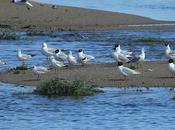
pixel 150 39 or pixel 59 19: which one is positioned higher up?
pixel 59 19

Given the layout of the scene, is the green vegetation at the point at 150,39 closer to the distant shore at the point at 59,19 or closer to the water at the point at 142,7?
the distant shore at the point at 59,19

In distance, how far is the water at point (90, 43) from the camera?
30.5 meters

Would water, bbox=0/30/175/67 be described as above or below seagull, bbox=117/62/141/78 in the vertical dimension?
above

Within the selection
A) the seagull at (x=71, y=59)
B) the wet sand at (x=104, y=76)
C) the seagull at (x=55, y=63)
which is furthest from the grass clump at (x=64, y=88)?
the seagull at (x=71, y=59)

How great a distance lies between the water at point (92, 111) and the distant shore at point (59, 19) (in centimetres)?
1967

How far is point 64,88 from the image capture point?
21.9 meters

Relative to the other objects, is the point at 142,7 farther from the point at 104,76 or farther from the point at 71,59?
the point at 104,76

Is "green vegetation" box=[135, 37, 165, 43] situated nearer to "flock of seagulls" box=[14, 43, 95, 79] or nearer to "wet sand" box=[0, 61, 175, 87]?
"flock of seagulls" box=[14, 43, 95, 79]

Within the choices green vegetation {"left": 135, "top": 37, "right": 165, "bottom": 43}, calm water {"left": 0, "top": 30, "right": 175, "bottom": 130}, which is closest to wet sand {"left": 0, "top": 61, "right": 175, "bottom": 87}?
calm water {"left": 0, "top": 30, "right": 175, "bottom": 130}

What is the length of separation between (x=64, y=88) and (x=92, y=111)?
6.67ft

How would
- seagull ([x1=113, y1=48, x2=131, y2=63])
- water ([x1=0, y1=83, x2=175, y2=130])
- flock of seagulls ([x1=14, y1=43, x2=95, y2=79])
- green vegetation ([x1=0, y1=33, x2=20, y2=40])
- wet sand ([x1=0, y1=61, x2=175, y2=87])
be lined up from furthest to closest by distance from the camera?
green vegetation ([x1=0, y1=33, x2=20, y2=40]) < seagull ([x1=113, y1=48, x2=131, y2=63]) < flock of seagulls ([x1=14, y1=43, x2=95, y2=79]) < wet sand ([x1=0, y1=61, x2=175, y2=87]) < water ([x1=0, y1=83, x2=175, y2=130])

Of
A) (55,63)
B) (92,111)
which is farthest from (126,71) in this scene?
(92,111)

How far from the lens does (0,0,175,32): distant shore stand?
142 feet

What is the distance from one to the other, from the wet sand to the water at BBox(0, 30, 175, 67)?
2.47m
